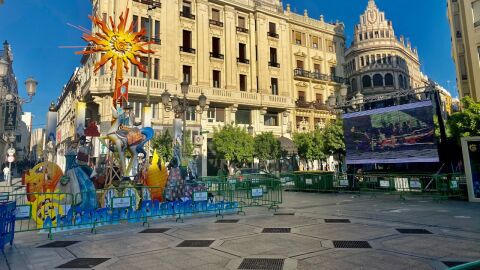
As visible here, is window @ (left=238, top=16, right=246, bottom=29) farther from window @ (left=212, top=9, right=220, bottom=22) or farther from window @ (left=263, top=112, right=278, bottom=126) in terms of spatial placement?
window @ (left=263, top=112, right=278, bottom=126)

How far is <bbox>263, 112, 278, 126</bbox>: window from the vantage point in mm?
32688

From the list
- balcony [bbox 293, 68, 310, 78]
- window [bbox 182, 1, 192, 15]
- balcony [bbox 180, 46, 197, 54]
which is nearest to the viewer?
balcony [bbox 180, 46, 197, 54]

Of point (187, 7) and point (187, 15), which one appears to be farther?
point (187, 7)

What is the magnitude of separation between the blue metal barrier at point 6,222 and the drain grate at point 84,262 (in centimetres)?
183

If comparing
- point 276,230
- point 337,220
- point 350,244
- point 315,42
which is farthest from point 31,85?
point 315,42

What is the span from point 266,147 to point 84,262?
2304 cm

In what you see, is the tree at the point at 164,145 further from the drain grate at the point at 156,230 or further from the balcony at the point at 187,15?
the drain grate at the point at 156,230

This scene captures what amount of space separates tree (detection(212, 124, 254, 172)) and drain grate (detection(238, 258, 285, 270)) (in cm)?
2069

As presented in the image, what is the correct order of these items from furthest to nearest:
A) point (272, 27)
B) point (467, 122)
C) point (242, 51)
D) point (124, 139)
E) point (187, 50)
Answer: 1. point (272, 27)
2. point (242, 51)
3. point (187, 50)
4. point (467, 122)
5. point (124, 139)

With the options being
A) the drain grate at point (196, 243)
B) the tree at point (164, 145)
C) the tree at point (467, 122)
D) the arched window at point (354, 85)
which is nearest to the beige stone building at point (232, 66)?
the tree at point (164, 145)

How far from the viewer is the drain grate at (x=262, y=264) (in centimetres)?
475

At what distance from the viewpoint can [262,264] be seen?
16.1ft

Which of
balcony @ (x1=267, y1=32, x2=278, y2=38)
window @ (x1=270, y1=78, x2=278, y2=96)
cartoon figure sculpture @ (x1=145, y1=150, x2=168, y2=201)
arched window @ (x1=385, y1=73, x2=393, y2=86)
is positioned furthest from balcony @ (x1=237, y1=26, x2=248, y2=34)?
arched window @ (x1=385, y1=73, x2=393, y2=86)

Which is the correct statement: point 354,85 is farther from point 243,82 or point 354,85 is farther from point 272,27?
point 243,82
